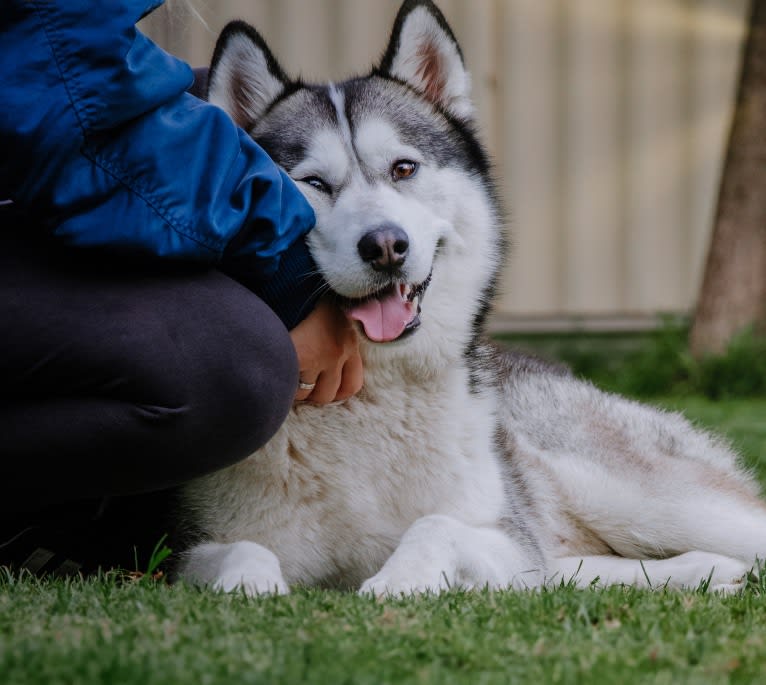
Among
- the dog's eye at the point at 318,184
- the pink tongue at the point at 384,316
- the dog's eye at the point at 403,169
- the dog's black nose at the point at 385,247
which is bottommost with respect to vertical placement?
the pink tongue at the point at 384,316

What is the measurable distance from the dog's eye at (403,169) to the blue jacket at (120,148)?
0.44 meters

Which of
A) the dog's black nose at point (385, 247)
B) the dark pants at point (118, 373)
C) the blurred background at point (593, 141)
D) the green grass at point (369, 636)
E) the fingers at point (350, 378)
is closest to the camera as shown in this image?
the green grass at point (369, 636)

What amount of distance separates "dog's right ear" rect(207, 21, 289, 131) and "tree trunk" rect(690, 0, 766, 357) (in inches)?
163

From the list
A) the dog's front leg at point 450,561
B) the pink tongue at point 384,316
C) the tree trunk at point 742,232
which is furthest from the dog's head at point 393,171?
the tree trunk at point 742,232

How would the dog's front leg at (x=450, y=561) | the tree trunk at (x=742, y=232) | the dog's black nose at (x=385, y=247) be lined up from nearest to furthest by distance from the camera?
the dog's front leg at (x=450, y=561), the dog's black nose at (x=385, y=247), the tree trunk at (x=742, y=232)

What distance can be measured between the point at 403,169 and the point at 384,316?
0.37 meters

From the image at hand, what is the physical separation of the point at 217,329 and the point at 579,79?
566 cm

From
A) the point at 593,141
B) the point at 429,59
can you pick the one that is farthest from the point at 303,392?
the point at 593,141

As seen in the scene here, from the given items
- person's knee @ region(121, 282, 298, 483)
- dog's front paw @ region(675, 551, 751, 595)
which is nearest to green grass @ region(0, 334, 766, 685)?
person's knee @ region(121, 282, 298, 483)

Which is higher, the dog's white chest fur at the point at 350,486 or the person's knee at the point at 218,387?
the person's knee at the point at 218,387

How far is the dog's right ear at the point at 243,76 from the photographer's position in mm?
2473

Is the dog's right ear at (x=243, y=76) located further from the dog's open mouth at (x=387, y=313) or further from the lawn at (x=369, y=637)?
the lawn at (x=369, y=637)

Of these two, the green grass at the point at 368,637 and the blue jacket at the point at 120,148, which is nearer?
the green grass at the point at 368,637

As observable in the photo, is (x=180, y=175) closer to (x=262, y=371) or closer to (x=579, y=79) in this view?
(x=262, y=371)
